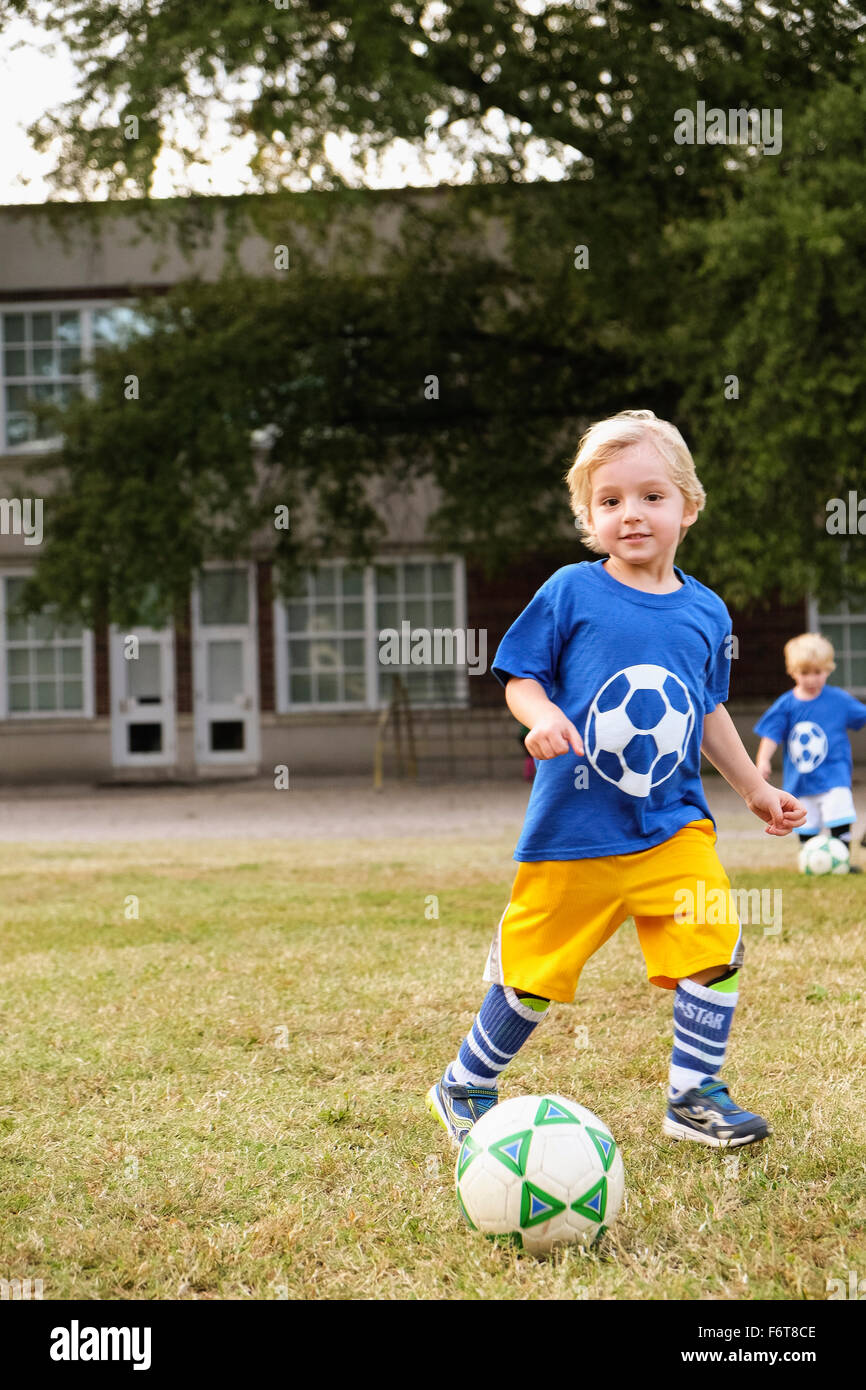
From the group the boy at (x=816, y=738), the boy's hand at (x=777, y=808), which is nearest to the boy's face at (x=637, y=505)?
the boy's hand at (x=777, y=808)

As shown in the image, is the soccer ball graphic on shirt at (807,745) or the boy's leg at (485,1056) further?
the soccer ball graphic on shirt at (807,745)

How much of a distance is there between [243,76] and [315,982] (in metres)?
10.9

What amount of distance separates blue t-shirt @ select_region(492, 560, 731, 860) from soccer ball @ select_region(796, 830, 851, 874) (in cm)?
535

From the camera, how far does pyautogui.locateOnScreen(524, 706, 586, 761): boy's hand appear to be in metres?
3.09

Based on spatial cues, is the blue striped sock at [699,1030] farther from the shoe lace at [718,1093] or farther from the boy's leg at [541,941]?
the boy's leg at [541,941]

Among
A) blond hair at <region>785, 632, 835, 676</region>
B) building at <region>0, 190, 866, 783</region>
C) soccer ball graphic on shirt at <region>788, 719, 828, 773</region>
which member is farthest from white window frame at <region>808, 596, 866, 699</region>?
soccer ball graphic on shirt at <region>788, 719, 828, 773</region>

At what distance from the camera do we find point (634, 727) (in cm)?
337

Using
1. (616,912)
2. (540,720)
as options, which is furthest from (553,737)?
(616,912)

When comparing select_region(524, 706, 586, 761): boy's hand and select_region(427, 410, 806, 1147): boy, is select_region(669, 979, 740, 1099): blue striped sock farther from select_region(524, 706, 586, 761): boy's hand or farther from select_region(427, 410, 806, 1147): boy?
select_region(524, 706, 586, 761): boy's hand

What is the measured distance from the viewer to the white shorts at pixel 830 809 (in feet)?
28.4

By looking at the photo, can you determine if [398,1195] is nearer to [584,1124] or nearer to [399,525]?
[584,1124]

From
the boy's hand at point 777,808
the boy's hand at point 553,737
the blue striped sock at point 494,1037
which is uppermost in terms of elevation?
the boy's hand at point 553,737

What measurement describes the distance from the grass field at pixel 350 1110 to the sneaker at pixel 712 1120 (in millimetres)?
42
